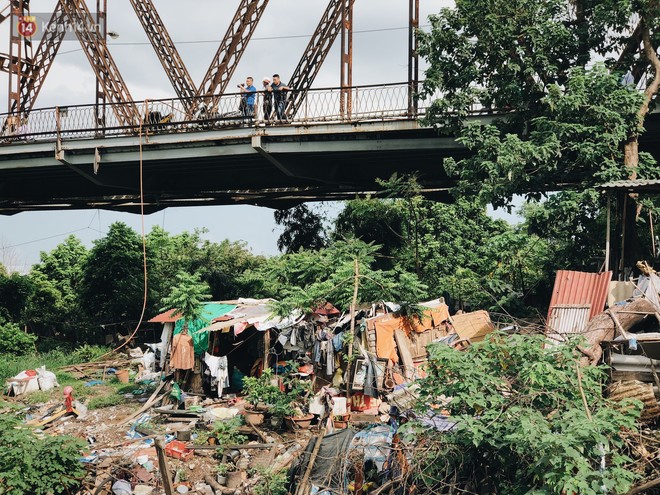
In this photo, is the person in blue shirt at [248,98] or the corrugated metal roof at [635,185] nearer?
the corrugated metal roof at [635,185]

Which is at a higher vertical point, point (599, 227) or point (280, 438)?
point (599, 227)

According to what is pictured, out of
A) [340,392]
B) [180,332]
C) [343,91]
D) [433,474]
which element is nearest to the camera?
[433,474]

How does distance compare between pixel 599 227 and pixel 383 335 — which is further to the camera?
pixel 599 227

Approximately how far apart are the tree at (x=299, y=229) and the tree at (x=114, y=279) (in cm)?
507

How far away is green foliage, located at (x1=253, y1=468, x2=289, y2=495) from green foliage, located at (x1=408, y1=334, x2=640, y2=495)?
2.36 meters

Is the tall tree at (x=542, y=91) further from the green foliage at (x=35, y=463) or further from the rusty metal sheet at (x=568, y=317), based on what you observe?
the green foliage at (x=35, y=463)

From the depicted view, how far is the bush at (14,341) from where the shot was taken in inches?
899

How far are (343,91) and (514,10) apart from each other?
15.0 ft

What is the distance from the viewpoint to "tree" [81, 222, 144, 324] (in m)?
23.9

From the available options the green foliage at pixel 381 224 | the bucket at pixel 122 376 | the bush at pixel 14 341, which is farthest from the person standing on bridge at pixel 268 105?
the bush at pixel 14 341

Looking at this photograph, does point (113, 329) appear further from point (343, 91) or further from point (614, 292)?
point (614, 292)

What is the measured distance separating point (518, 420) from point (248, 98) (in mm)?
12944

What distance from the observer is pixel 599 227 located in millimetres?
15906

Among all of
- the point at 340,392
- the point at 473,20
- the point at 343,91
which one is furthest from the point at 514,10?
the point at 340,392
